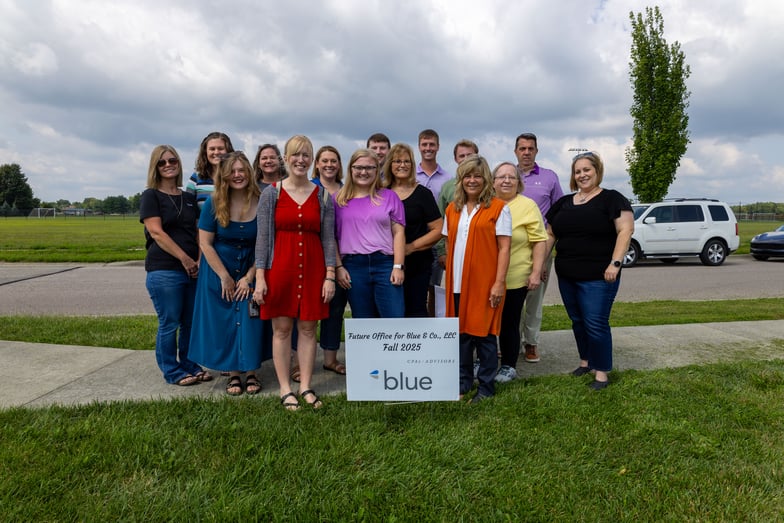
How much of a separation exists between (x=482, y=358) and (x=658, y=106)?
725 inches

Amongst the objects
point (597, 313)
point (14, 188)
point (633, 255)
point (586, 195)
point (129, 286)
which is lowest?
point (129, 286)

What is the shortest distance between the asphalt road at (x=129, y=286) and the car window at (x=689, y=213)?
1357 mm

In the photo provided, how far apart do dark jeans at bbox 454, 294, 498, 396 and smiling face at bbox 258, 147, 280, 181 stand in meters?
1.87

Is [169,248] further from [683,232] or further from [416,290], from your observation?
[683,232]

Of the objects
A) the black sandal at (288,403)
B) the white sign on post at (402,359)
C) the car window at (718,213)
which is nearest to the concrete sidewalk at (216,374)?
the black sandal at (288,403)

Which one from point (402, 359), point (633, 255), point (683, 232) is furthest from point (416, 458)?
point (683, 232)

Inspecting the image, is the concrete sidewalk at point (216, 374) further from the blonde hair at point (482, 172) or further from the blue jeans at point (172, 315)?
the blonde hair at point (482, 172)

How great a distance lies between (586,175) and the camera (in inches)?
161

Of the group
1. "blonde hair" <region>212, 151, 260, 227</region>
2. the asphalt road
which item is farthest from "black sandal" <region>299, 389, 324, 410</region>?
the asphalt road

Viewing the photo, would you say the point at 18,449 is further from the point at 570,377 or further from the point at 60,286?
the point at 60,286

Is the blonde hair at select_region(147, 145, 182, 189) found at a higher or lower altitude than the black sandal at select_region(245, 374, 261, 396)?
higher

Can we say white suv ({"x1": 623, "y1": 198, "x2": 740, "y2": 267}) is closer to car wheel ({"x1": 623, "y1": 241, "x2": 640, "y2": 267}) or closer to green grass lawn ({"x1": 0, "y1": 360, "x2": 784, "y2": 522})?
car wheel ({"x1": 623, "y1": 241, "x2": 640, "y2": 267})

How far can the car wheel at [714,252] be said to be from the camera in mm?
14719

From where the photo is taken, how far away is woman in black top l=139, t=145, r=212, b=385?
13.1 ft
